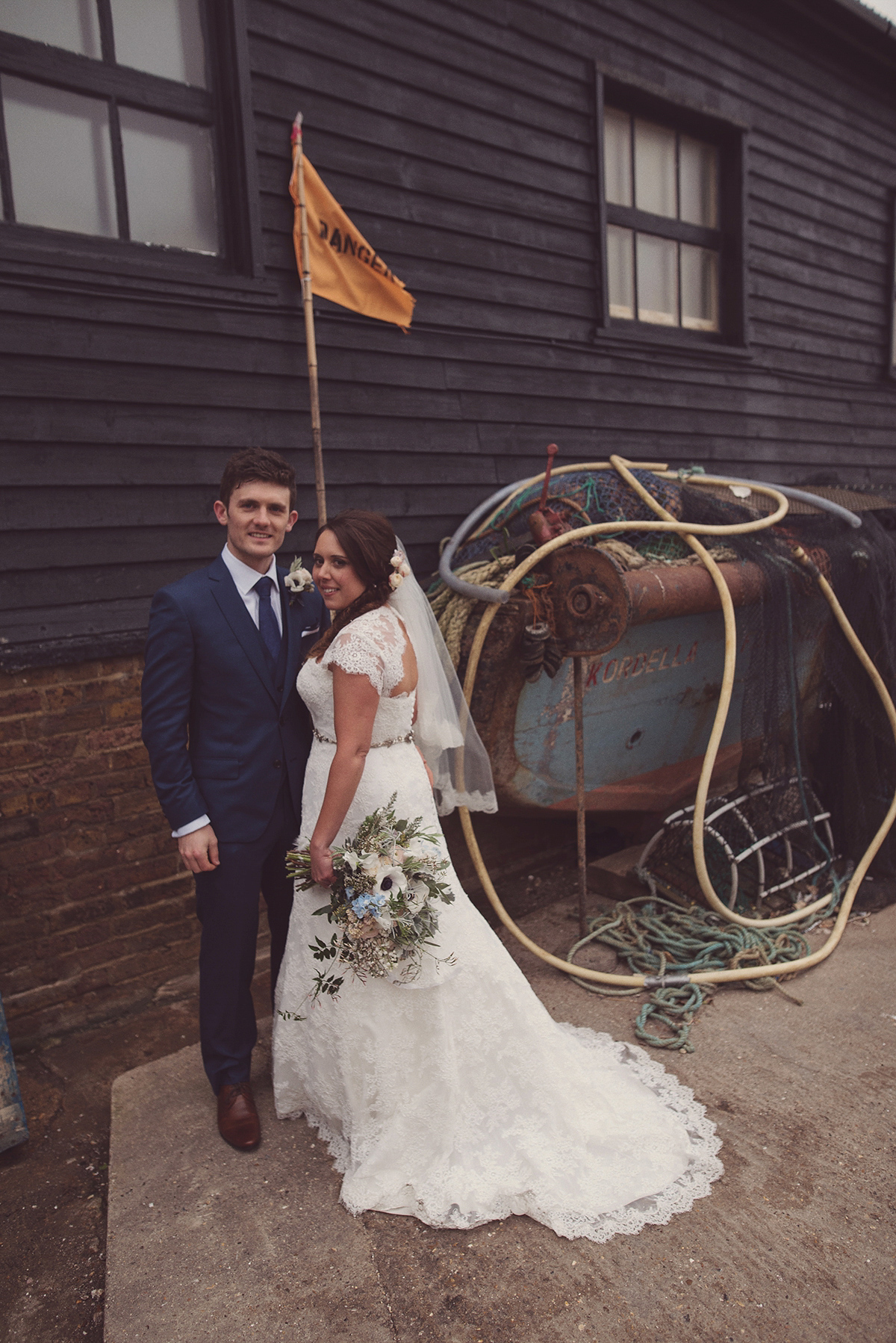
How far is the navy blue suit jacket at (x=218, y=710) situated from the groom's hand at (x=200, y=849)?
0.05 m

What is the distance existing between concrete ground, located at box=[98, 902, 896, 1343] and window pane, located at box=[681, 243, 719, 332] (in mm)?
5311

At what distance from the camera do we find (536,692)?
11.9 feet

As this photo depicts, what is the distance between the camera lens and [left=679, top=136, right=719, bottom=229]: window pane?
6172 millimetres

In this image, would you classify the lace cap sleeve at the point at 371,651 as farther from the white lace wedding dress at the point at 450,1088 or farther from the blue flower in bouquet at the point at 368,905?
the blue flower in bouquet at the point at 368,905

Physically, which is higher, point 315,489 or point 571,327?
point 571,327

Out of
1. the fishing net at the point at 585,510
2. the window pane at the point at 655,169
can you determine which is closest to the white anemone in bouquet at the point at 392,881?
the fishing net at the point at 585,510

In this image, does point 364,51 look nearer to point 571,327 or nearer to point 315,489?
point 571,327

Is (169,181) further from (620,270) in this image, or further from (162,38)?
(620,270)

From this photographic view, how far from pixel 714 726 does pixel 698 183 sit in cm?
475

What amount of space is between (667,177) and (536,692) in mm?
4488

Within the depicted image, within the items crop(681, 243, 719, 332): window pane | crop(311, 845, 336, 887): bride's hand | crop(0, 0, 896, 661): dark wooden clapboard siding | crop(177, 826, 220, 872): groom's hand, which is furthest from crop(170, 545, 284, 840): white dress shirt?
crop(681, 243, 719, 332): window pane

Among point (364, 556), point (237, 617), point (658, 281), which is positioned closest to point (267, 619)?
point (237, 617)

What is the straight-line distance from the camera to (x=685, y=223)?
244 inches

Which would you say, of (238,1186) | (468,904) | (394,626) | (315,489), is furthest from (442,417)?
(238,1186)
